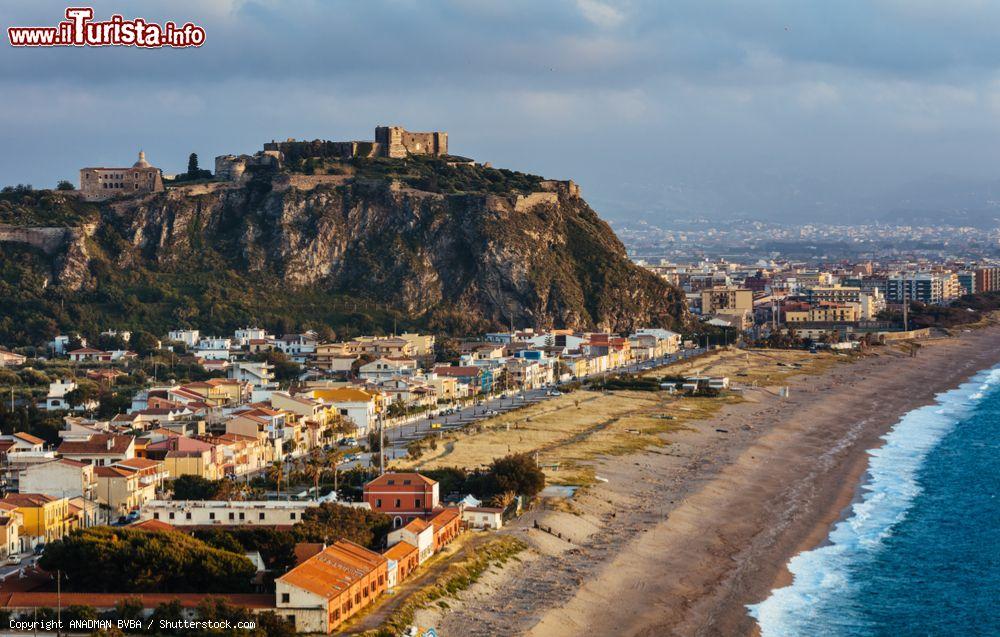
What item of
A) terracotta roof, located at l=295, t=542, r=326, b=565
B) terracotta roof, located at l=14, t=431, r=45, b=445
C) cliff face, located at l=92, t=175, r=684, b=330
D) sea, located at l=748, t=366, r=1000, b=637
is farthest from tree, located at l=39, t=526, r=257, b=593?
cliff face, located at l=92, t=175, r=684, b=330

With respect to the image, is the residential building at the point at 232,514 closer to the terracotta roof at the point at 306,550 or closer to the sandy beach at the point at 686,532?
the terracotta roof at the point at 306,550

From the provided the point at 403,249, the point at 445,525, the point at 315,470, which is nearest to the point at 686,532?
the point at 445,525

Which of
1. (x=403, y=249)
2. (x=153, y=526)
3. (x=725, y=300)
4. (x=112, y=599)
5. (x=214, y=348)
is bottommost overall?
(x=112, y=599)

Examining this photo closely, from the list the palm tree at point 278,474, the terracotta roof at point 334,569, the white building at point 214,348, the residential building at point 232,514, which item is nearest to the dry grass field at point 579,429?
the palm tree at point 278,474

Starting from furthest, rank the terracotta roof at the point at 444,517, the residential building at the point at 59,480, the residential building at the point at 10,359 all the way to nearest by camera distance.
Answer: the residential building at the point at 10,359, the residential building at the point at 59,480, the terracotta roof at the point at 444,517

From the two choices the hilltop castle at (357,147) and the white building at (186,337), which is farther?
the hilltop castle at (357,147)

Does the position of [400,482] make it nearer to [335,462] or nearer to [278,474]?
[278,474]
